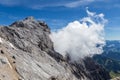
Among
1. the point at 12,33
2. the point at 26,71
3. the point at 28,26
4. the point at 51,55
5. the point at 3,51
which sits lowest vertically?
the point at 26,71

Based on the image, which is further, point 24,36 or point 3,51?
point 24,36

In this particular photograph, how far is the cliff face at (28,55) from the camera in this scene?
99938mm

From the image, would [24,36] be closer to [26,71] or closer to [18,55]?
[18,55]

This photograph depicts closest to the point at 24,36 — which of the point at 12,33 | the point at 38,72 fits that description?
the point at 12,33

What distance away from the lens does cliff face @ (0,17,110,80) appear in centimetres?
9994

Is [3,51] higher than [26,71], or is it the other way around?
[3,51]

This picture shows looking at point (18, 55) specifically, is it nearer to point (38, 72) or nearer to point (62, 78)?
point (38, 72)

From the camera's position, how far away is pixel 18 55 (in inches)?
4579

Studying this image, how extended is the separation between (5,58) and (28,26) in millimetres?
75509

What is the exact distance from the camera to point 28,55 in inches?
4953

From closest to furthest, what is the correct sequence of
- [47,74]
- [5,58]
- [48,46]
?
[5,58] < [47,74] < [48,46]

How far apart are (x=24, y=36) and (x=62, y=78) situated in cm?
3861

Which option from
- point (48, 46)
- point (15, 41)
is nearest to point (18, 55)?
point (15, 41)

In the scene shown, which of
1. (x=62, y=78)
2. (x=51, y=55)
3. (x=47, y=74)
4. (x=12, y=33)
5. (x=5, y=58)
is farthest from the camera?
(x=51, y=55)
